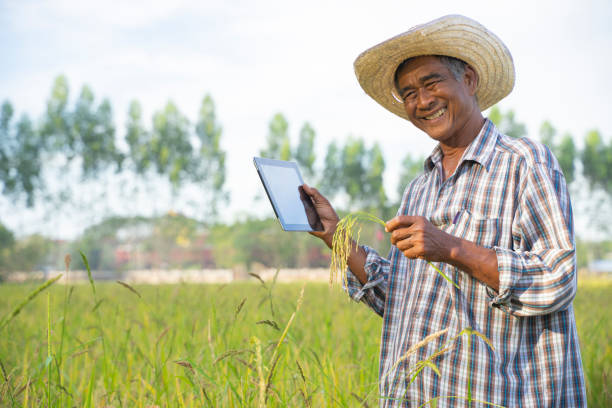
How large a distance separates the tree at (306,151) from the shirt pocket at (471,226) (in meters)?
28.6

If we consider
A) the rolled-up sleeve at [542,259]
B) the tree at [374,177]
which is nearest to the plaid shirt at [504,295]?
the rolled-up sleeve at [542,259]

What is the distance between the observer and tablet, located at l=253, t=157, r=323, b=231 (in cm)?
170

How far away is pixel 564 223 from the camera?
4.43ft

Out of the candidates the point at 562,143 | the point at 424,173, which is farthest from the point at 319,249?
the point at 424,173

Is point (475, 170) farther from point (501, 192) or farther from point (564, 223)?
point (564, 223)

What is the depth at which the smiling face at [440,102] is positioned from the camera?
69.2 inches

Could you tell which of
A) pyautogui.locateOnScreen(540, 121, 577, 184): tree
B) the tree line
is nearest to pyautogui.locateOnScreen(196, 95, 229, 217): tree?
the tree line

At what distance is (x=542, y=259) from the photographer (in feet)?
4.41

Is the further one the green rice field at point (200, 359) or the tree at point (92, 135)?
the tree at point (92, 135)

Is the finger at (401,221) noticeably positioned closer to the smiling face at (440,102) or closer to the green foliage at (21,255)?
the smiling face at (440,102)

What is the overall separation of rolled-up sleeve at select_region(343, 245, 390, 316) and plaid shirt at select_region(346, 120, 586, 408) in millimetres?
153

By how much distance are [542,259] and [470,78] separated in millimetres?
857

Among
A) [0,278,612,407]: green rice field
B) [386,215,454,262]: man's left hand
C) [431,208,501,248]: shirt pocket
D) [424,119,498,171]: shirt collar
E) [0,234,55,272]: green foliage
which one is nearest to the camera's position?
[386,215,454,262]: man's left hand

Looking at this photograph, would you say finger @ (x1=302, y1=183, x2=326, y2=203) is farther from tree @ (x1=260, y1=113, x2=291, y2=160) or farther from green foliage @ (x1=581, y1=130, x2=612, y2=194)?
green foliage @ (x1=581, y1=130, x2=612, y2=194)
